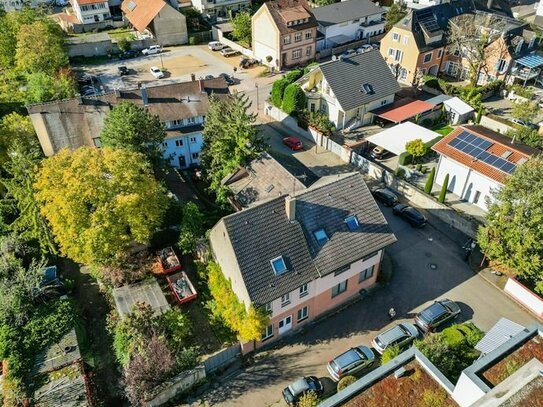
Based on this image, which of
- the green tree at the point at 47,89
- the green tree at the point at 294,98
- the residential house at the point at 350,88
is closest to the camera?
the residential house at the point at 350,88

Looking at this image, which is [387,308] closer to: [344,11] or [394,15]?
[344,11]

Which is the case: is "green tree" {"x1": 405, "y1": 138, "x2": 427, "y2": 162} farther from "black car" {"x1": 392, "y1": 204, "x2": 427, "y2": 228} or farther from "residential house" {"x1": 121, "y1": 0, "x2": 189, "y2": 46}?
"residential house" {"x1": 121, "y1": 0, "x2": 189, "y2": 46}

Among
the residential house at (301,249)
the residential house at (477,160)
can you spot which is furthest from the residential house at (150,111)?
the residential house at (477,160)

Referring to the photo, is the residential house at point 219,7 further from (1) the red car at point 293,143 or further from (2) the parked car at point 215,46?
(1) the red car at point 293,143

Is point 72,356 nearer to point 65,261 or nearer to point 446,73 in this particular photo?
point 65,261

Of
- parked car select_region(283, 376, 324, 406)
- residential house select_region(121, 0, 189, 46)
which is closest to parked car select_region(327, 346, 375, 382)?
parked car select_region(283, 376, 324, 406)

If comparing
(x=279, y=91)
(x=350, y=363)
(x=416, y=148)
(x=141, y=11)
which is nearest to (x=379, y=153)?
(x=416, y=148)
